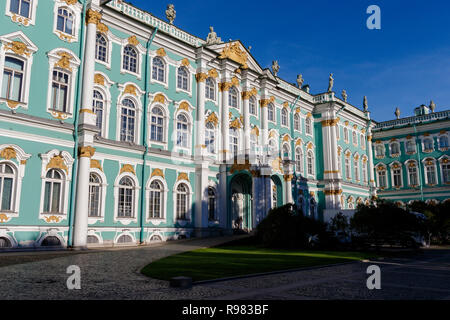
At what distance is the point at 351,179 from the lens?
42.5 metres

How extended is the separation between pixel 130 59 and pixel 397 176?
116 feet

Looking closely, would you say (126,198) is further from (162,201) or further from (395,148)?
(395,148)

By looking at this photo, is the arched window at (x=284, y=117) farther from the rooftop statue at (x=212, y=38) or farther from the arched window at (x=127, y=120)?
the arched window at (x=127, y=120)

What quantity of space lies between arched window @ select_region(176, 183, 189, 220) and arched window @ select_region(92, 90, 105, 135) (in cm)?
661

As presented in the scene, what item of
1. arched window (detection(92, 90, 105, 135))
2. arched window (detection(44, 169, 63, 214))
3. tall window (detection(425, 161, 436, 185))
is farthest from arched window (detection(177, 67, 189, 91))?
tall window (detection(425, 161, 436, 185))

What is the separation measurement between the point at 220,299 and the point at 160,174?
17.0 meters

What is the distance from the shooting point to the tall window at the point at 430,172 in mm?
43331

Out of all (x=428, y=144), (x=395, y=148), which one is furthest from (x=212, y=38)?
(x=428, y=144)

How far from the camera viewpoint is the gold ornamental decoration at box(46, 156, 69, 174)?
18.5 meters

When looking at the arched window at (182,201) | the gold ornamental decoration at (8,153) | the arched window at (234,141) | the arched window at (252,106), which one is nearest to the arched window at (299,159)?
the arched window at (252,106)

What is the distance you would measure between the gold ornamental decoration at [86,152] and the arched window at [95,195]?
152 cm

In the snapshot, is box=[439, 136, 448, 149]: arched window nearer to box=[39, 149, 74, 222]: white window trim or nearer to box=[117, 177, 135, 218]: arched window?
box=[117, 177, 135, 218]: arched window

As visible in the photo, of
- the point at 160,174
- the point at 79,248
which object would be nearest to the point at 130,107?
the point at 160,174

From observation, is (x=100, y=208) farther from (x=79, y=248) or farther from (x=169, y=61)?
(x=169, y=61)
